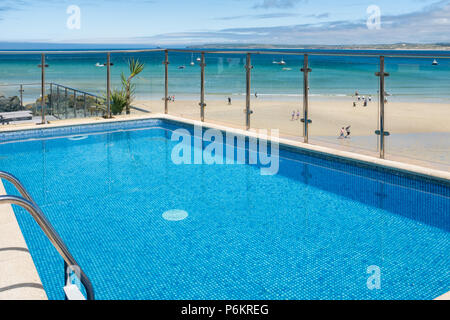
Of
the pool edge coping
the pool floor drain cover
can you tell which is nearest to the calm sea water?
the pool floor drain cover

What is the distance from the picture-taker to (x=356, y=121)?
619 inches

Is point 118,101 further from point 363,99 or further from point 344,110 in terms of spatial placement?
point 363,99

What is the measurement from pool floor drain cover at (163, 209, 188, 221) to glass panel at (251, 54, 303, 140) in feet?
9.35

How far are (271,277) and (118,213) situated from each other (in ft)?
5.77

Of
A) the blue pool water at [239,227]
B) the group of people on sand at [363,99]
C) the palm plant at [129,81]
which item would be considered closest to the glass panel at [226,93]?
the palm plant at [129,81]

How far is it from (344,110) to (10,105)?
14.0m

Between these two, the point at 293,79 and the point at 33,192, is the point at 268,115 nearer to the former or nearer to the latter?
the point at 33,192

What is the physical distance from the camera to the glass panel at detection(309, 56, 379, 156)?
806 cm

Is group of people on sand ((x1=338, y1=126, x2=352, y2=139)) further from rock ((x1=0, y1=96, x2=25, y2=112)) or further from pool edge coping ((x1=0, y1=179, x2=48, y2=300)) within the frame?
pool edge coping ((x1=0, y1=179, x2=48, y2=300))

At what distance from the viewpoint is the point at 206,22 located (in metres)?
67.8

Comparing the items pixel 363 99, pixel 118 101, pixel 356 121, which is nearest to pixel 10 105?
pixel 118 101

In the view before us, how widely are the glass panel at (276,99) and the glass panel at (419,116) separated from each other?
2146 millimetres
